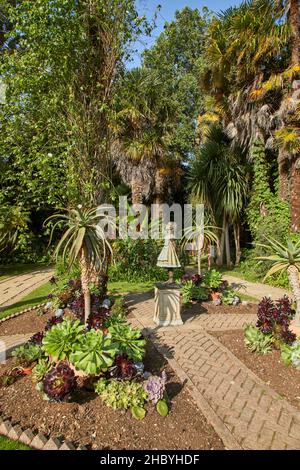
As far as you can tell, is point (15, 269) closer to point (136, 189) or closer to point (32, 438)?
point (136, 189)

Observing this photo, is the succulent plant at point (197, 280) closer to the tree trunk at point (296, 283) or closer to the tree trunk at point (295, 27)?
the tree trunk at point (296, 283)

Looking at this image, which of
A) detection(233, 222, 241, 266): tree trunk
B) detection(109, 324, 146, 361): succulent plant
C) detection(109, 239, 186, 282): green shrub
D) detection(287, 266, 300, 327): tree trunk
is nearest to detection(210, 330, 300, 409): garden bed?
detection(287, 266, 300, 327): tree trunk

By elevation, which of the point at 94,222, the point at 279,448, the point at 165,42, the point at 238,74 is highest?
the point at 165,42

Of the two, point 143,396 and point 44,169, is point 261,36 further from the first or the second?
point 143,396

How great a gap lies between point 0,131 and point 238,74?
854cm

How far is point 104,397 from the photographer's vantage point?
3438 millimetres

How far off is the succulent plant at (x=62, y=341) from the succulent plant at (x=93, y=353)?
0.07m

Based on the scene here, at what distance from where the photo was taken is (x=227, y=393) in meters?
3.73

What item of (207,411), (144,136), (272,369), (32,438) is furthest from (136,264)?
(32,438)

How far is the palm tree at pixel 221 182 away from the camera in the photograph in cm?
1167

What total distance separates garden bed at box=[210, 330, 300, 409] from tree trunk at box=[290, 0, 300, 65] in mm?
8584

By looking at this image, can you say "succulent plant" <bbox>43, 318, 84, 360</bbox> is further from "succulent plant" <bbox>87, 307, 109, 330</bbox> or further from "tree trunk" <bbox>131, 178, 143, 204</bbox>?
"tree trunk" <bbox>131, 178, 143, 204</bbox>

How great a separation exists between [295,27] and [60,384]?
433 inches
